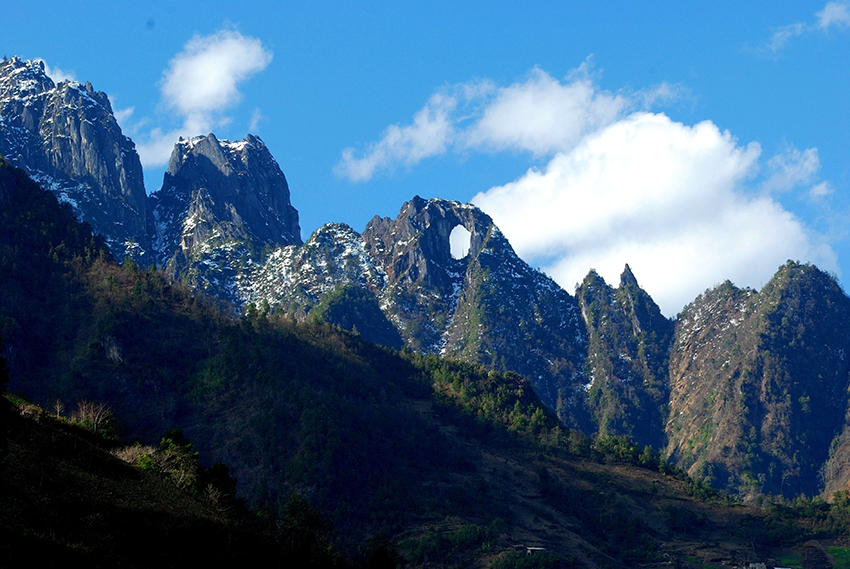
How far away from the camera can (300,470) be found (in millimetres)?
191000

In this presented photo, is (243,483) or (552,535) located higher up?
(243,483)

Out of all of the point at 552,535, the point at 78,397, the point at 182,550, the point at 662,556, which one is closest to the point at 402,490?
the point at 552,535

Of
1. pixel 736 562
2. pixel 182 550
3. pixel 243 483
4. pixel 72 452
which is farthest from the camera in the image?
pixel 736 562

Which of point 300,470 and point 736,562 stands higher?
point 300,470

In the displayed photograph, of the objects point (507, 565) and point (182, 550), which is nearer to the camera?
point (182, 550)

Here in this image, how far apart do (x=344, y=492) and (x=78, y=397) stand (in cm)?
5585

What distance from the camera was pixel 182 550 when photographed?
3157 inches

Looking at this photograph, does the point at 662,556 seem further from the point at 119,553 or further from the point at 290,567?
the point at 119,553

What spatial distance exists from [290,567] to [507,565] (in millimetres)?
85318

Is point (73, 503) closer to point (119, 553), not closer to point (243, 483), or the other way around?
point (119, 553)

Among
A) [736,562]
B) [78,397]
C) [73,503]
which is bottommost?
[736,562]

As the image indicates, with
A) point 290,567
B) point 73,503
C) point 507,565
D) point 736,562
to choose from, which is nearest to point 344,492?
point 507,565

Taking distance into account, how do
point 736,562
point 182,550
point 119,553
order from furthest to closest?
point 736,562 → point 182,550 → point 119,553

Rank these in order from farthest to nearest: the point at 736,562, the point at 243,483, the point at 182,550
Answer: the point at 736,562
the point at 243,483
the point at 182,550
